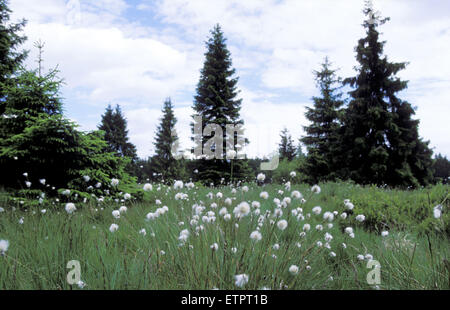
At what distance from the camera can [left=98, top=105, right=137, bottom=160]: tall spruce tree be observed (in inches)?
1348

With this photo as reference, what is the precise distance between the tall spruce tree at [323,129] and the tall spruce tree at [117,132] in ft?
71.8

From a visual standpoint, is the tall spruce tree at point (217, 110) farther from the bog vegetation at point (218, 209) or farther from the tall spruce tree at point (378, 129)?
the tall spruce tree at point (378, 129)

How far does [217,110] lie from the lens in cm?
2153

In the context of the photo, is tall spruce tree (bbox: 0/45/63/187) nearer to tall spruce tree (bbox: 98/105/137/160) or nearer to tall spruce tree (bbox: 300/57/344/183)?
tall spruce tree (bbox: 300/57/344/183)

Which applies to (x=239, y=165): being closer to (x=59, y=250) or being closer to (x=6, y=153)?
(x=6, y=153)

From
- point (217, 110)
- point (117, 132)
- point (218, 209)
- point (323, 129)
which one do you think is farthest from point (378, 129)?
point (117, 132)

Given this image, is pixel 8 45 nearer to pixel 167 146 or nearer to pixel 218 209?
pixel 218 209

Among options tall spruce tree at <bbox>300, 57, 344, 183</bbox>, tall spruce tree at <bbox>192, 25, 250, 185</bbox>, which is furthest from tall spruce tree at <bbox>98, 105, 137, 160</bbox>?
tall spruce tree at <bbox>300, 57, 344, 183</bbox>

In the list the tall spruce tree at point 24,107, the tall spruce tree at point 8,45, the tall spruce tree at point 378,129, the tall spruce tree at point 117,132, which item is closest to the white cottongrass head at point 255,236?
the tall spruce tree at point 24,107

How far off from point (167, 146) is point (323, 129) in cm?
1777

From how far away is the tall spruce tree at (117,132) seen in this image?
112 feet

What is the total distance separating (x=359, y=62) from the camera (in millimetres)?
20875

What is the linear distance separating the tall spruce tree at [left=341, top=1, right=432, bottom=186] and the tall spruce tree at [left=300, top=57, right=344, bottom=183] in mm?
2079
